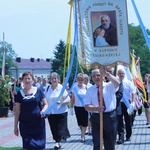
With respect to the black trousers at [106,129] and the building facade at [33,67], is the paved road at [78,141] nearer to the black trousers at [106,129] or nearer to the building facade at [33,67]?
the black trousers at [106,129]

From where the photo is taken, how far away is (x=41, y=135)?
26.5 ft

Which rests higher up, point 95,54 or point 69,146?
point 95,54

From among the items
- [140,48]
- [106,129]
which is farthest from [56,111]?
[140,48]

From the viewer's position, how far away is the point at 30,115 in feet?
26.1

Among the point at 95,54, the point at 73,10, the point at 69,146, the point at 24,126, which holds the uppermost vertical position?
the point at 73,10

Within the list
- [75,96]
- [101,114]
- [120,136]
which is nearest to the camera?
[101,114]

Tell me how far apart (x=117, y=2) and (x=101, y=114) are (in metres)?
1.80

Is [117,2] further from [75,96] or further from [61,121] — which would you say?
[75,96]

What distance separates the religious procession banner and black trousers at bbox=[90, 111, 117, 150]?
2.80 ft

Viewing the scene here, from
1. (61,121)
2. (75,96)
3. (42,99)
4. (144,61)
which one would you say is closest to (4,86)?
(75,96)

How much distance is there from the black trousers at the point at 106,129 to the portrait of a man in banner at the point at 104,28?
1.17 metres

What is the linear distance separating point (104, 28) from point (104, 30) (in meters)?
0.03

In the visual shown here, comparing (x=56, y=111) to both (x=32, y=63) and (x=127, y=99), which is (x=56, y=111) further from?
(x=32, y=63)

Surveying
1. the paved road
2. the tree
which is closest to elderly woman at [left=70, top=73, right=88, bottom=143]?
the paved road
